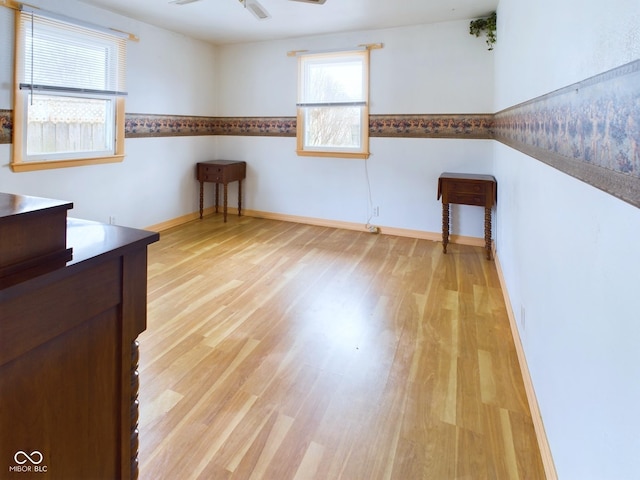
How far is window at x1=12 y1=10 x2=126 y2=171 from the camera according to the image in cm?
335

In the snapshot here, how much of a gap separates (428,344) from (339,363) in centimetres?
58

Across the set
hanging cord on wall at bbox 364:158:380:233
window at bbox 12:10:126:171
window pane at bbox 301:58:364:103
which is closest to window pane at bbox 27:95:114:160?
window at bbox 12:10:126:171

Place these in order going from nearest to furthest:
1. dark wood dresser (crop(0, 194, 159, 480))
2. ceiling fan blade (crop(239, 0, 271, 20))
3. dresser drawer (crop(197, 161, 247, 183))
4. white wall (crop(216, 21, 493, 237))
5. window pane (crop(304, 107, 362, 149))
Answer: dark wood dresser (crop(0, 194, 159, 480))
ceiling fan blade (crop(239, 0, 271, 20))
white wall (crop(216, 21, 493, 237))
window pane (crop(304, 107, 362, 149))
dresser drawer (crop(197, 161, 247, 183))

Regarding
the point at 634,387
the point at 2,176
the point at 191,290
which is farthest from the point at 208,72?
the point at 634,387

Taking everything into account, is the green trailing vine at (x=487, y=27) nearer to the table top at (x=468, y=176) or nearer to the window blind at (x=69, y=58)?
the table top at (x=468, y=176)

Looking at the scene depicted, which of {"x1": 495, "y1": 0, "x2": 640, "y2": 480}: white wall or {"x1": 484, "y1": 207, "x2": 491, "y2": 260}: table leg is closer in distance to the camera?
{"x1": 495, "y1": 0, "x2": 640, "y2": 480}: white wall

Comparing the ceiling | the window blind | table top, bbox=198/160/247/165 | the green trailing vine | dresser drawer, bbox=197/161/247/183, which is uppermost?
the ceiling

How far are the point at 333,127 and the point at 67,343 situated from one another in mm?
4653

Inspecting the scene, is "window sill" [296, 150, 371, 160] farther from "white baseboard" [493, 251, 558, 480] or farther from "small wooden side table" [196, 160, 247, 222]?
"white baseboard" [493, 251, 558, 480]

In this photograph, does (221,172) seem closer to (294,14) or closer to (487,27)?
(294,14)

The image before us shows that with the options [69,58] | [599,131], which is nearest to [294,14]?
[69,58]

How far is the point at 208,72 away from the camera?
5.48 metres

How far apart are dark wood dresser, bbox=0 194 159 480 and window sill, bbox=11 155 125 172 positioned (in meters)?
3.15

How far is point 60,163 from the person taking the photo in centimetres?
370
